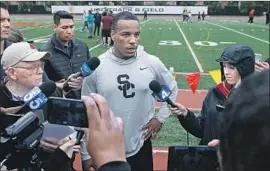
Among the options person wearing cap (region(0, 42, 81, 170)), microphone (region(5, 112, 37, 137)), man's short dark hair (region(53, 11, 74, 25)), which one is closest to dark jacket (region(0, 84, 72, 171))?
person wearing cap (region(0, 42, 81, 170))

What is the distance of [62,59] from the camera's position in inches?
179

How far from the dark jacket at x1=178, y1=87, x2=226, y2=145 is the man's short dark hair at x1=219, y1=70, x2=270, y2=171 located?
7.16ft

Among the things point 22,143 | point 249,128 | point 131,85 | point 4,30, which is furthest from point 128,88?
point 249,128

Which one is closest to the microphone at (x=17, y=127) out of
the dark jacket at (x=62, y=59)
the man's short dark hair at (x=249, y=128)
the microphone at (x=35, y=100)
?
the microphone at (x=35, y=100)

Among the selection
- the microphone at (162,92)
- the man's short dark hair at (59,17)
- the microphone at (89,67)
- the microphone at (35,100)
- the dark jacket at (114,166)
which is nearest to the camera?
the dark jacket at (114,166)

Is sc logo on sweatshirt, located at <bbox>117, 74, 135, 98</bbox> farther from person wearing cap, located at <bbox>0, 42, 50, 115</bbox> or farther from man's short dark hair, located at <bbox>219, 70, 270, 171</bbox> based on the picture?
man's short dark hair, located at <bbox>219, 70, 270, 171</bbox>

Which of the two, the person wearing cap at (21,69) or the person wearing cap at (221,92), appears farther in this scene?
the person wearing cap at (221,92)

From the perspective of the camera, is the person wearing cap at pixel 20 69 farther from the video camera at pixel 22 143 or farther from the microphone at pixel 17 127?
the microphone at pixel 17 127

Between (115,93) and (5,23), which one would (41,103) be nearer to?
(115,93)

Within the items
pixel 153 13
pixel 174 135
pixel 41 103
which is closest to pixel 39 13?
pixel 153 13

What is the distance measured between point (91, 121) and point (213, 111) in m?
2.15

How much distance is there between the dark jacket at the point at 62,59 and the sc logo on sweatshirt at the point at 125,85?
3.96 feet

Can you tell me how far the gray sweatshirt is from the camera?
3.34 metres

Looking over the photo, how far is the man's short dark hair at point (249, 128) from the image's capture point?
881mm
